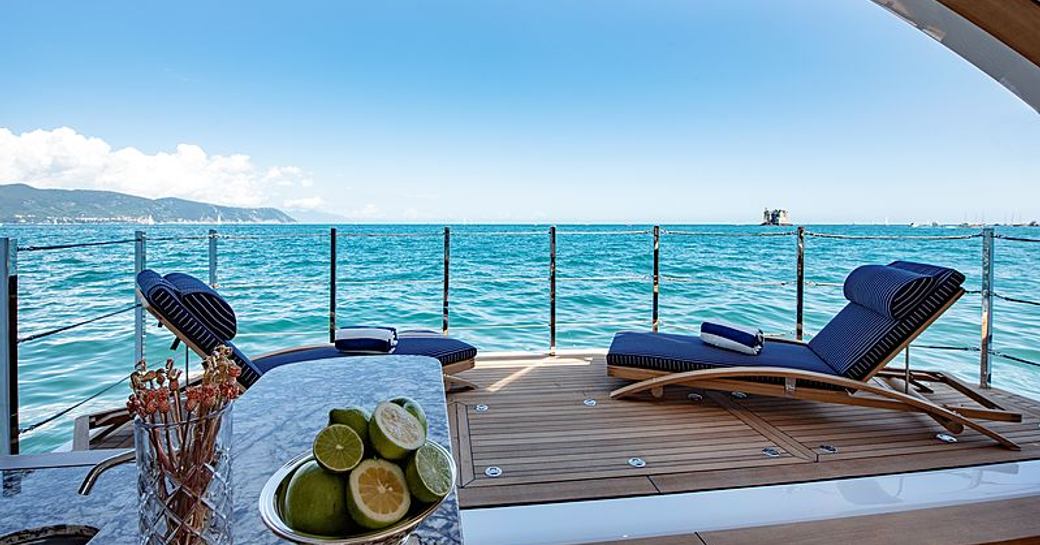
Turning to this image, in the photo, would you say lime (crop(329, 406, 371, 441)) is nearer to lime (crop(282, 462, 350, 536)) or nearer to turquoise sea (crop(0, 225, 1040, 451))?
lime (crop(282, 462, 350, 536))

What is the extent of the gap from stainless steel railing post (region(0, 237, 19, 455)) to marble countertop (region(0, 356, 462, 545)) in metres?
1.09

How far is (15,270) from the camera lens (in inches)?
70.2

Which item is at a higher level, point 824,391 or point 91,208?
point 91,208

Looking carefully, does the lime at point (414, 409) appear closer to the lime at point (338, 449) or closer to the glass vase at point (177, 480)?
the lime at point (338, 449)

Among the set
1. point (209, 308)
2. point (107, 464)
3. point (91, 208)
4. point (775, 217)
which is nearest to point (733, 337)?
point (209, 308)

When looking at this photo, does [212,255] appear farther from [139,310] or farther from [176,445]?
[176,445]

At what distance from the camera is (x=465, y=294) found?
28.6 ft

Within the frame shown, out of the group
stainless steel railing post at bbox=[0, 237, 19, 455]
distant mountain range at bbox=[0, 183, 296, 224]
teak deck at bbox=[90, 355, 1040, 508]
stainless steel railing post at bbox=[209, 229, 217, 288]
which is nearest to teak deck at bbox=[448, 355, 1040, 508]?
teak deck at bbox=[90, 355, 1040, 508]

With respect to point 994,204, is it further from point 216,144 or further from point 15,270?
point 216,144

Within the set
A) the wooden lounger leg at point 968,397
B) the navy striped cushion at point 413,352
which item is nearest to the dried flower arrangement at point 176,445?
the navy striped cushion at point 413,352

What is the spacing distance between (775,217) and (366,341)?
2016cm

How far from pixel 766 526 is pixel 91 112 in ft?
46.5

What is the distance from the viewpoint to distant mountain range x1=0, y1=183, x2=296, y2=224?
36.9 feet

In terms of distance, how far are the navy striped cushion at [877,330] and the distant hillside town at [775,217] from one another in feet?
59.6
